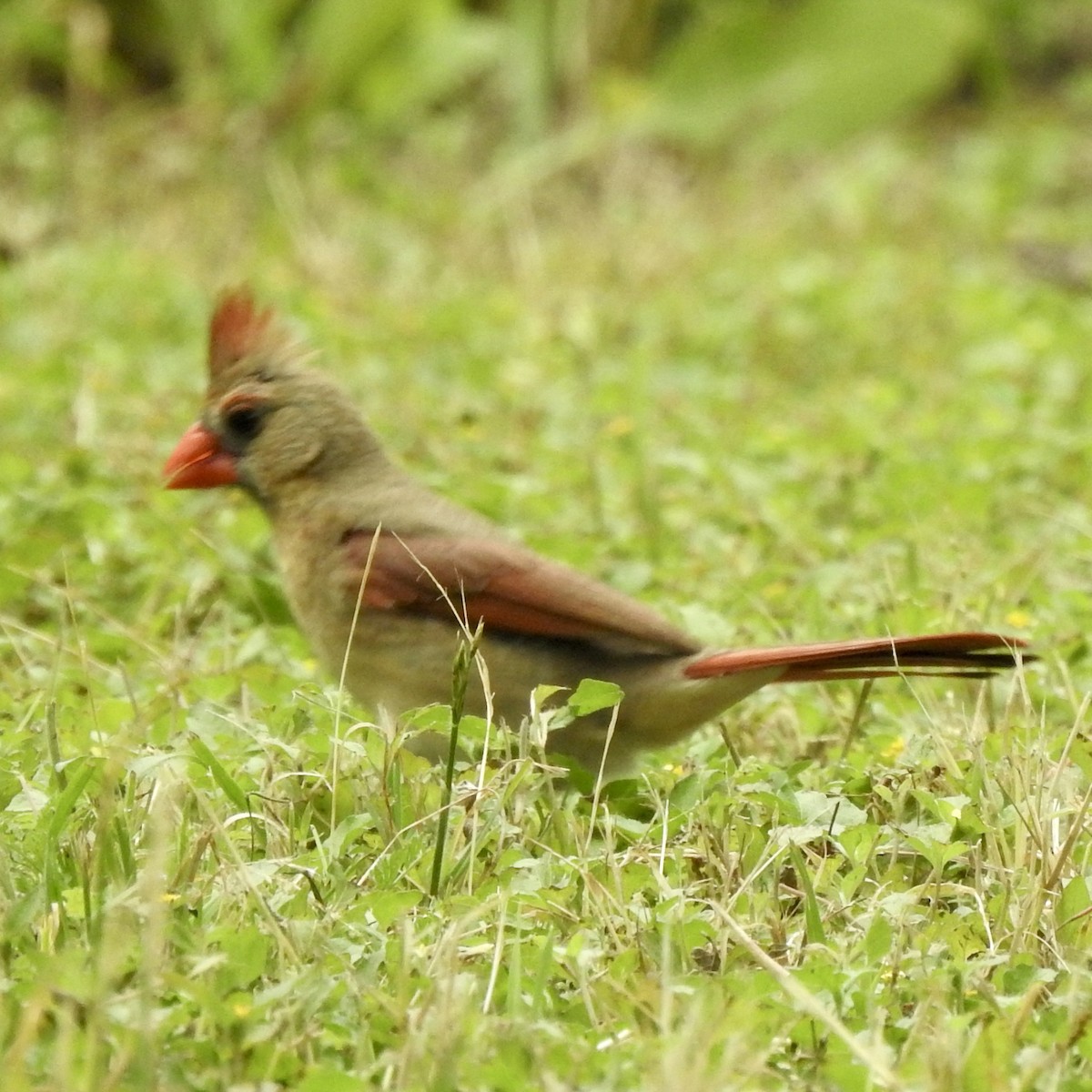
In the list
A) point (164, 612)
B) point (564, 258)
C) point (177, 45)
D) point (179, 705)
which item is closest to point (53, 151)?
point (177, 45)

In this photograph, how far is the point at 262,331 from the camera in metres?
2.99

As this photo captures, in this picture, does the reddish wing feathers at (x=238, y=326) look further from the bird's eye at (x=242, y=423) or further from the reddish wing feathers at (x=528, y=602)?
the reddish wing feathers at (x=528, y=602)

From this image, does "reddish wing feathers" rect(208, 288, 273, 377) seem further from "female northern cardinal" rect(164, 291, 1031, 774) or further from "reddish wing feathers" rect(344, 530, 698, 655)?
"reddish wing feathers" rect(344, 530, 698, 655)

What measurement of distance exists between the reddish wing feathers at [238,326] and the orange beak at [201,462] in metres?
0.13

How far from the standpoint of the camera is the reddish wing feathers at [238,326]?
297 centimetres

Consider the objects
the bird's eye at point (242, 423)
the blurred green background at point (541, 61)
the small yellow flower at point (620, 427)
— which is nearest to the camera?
the bird's eye at point (242, 423)

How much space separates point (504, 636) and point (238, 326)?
708 mm

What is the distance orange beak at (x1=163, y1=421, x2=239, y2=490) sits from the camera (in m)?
2.99

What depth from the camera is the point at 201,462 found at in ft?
9.82

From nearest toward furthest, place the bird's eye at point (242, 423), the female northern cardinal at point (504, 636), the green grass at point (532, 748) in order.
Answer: the green grass at point (532, 748) < the female northern cardinal at point (504, 636) < the bird's eye at point (242, 423)

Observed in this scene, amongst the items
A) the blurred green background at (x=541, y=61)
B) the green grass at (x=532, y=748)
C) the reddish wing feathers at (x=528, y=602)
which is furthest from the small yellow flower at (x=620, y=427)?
the blurred green background at (x=541, y=61)

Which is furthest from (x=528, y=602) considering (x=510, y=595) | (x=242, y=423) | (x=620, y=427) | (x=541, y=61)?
(x=541, y=61)

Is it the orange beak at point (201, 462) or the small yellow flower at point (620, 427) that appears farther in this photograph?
the small yellow flower at point (620, 427)

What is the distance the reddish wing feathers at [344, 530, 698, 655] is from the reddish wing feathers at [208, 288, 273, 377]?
19.7 inches
